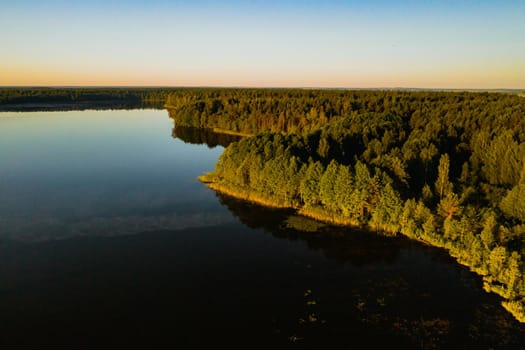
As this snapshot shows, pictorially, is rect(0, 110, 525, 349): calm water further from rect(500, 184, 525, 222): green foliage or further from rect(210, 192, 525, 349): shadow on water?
rect(500, 184, 525, 222): green foliage

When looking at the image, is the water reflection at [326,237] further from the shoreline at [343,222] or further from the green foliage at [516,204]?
the green foliage at [516,204]

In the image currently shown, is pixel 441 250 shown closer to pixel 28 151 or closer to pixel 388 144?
pixel 388 144

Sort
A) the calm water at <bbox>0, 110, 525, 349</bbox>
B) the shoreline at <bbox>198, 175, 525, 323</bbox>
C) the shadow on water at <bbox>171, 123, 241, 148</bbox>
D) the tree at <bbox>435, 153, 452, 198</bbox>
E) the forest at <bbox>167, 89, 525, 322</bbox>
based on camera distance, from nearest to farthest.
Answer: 1. the calm water at <bbox>0, 110, 525, 349</bbox>
2. the shoreline at <bbox>198, 175, 525, 323</bbox>
3. the forest at <bbox>167, 89, 525, 322</bbox>
4. the tree at <bbox>435, 153, 452, 198</bbox>
5. the shadow on water at <bbox>171, 123, 241, 148</bbox>

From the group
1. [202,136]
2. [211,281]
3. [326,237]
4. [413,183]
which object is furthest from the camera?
[202,136]

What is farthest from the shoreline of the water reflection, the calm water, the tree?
the tree

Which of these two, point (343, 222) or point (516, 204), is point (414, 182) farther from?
point (516, 204)

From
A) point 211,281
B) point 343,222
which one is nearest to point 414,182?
point 343,222

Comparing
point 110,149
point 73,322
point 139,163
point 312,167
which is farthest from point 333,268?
point 110,149

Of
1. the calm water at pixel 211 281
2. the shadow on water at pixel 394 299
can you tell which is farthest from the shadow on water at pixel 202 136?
the shadow on water at pixel 394 299
